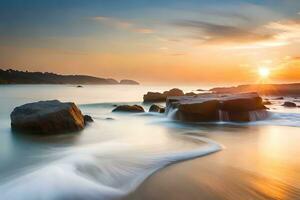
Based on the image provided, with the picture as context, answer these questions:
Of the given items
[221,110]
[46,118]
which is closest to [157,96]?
[221,110]

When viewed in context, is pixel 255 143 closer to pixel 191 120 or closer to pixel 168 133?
pixel 168 133

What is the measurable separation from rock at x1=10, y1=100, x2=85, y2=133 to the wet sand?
6.11 m

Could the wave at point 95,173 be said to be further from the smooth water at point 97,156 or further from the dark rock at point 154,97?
the dark rock at point 154,97

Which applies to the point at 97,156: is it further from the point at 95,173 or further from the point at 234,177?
the point at 234,177

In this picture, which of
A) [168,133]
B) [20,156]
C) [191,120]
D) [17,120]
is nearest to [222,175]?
[20,156]

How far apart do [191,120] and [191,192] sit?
40.8ft

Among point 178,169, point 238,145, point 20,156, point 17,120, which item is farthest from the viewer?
point 17,120

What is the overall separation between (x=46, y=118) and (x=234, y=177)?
803 cm

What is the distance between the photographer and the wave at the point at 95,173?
6090 millimetres

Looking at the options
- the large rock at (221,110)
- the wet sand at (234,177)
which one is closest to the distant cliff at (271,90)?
the large rock at (221,110)

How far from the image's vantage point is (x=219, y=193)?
5.95 meters

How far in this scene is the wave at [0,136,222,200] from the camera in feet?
20.0

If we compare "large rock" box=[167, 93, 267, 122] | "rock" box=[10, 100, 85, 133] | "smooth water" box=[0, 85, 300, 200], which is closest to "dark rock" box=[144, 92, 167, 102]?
"large rock" box=[167, 93, 267, 122]

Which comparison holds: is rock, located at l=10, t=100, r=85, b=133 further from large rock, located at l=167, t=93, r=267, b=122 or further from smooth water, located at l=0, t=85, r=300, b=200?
large rock, located at l=167, t=93, r=267, b=122
